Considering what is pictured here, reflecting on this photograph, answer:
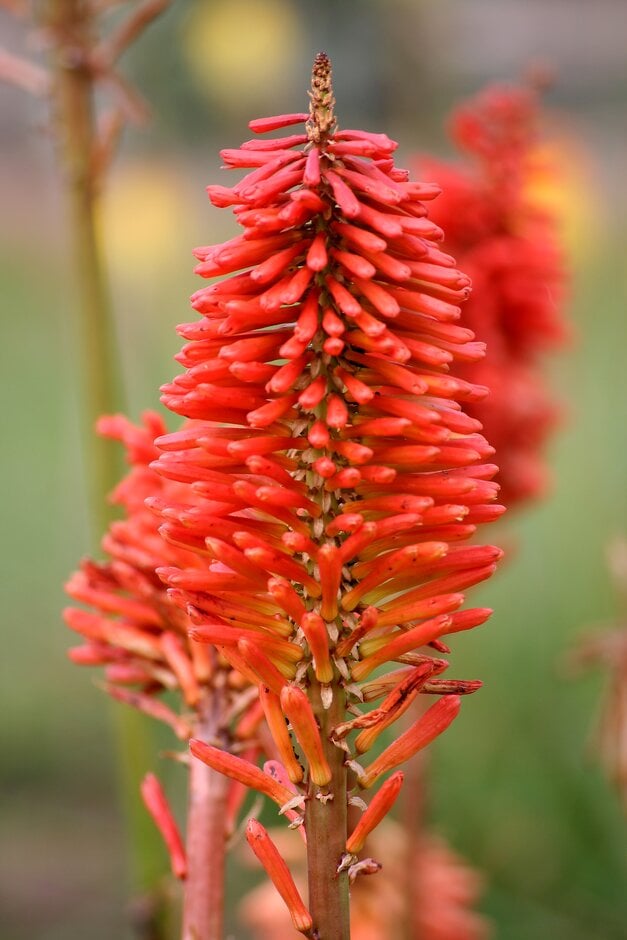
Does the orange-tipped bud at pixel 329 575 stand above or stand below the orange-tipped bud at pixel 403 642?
above

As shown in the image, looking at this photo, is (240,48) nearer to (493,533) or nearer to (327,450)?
(493,533)

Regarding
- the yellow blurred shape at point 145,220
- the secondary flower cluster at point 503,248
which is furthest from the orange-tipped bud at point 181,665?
the yellow blurred shape at point 145,220

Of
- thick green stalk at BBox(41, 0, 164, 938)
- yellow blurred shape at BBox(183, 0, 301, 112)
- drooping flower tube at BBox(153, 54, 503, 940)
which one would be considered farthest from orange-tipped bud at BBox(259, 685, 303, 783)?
yellow blurred shape at BBox(183, 0, 301, 112)

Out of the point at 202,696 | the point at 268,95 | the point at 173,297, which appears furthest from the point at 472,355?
the point at 173,297

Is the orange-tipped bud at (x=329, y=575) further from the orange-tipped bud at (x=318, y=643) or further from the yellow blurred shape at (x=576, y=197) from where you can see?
the yellow blurred shape at (x=576, y=197)

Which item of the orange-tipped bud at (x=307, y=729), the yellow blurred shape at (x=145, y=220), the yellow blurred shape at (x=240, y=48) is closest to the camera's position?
the orange-tipped bud at (x=307, y=729)

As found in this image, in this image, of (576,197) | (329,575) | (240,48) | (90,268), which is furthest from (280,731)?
(576,197)

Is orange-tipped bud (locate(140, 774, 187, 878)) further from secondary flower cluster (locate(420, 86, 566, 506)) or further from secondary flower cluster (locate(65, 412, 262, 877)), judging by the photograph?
secondary flower cluster (locate(420, 86, 566, 506))

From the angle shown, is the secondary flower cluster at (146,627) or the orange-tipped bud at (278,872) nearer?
the orange-tipped bud at (278,872)
